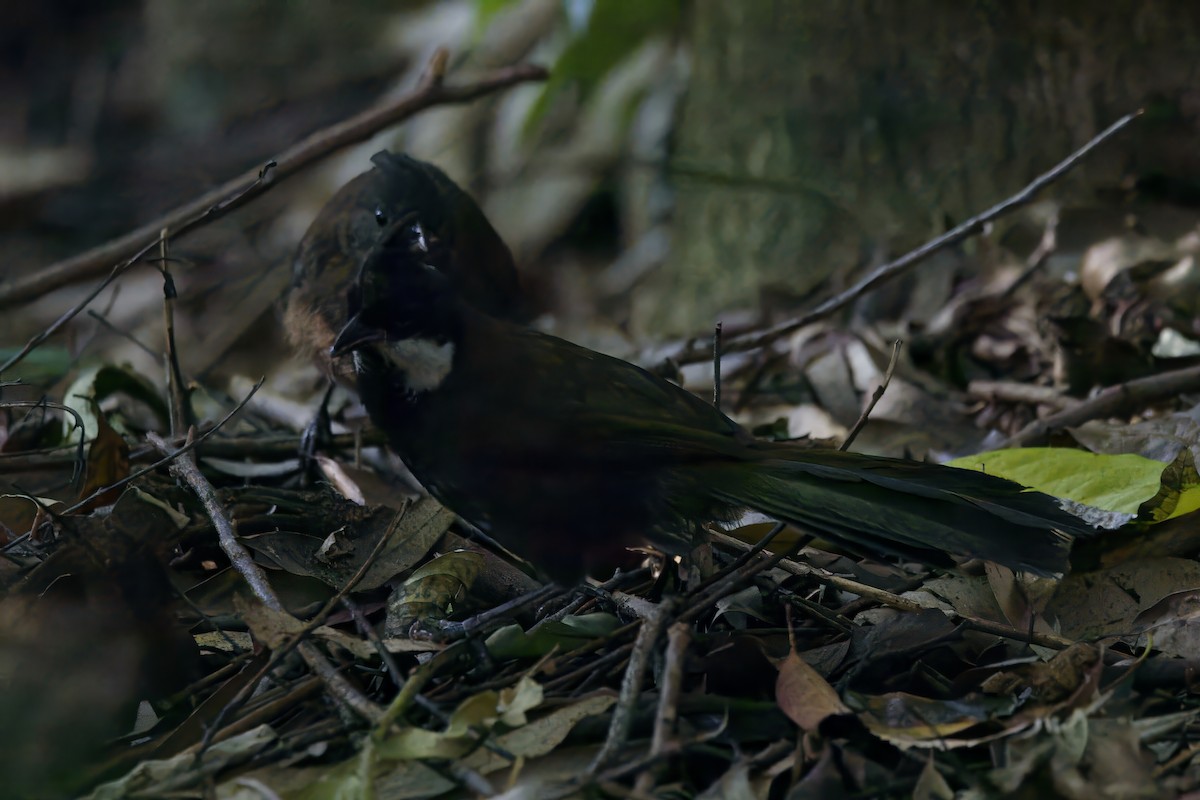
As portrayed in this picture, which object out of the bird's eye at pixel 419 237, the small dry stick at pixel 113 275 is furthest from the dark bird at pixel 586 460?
the bird's eye at pixel 419 237

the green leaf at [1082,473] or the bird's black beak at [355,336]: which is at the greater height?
the bird's black beak at [355,336]

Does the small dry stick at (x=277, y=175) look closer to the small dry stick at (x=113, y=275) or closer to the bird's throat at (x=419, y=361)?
the small dry stick at (x=113, y=275)

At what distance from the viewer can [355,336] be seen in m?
2.34

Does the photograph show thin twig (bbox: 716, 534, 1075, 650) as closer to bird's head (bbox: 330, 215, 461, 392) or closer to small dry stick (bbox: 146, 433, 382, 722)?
bird's head (bbox: 330, 215, 461, 392)

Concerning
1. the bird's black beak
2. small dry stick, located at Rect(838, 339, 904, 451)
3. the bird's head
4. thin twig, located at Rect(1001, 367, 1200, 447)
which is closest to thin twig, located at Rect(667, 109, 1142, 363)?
thin twig, located at Rect(1001, 367, 1200, 447)

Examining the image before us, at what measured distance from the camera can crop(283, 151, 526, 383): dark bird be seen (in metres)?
3.65

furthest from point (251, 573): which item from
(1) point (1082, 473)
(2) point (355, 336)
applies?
(1) point (1082, 473)

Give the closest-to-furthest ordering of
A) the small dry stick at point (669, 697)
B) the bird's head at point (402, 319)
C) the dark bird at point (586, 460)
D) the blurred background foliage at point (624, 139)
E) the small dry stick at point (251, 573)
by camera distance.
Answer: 1. the small dry stick at point (669, 697)
2. the small dry stick at point (251, 573)
3. the dark bird at point (586, 460)
4. the bird's head at point (402, 319)
5. the blurred background foliage at point (624, 139)

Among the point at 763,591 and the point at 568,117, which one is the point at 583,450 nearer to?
the point at 763,591

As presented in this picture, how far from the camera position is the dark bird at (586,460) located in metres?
2.05

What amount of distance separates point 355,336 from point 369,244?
4.62ft

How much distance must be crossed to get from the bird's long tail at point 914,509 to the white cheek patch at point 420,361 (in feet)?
2.01

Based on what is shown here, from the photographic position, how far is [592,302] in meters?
5.83

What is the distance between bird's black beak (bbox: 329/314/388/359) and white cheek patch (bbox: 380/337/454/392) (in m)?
0.04
